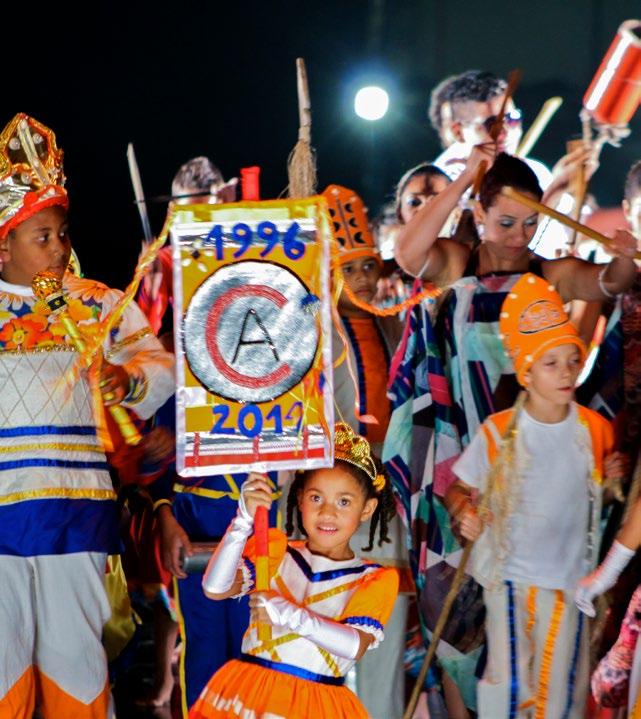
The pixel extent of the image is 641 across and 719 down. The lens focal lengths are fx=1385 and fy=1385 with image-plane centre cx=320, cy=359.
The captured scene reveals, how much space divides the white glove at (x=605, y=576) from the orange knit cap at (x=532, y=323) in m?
0.56

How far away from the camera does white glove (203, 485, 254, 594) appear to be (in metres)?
3.27

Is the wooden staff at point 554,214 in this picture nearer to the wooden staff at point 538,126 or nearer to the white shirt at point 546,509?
the white shirt at point 546,509

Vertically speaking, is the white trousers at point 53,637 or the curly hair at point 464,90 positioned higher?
the curly hair at point 464,90

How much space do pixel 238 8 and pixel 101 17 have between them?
602 millimetres

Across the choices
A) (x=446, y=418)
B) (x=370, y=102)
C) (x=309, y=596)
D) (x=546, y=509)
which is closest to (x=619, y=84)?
(x=370, y=102)

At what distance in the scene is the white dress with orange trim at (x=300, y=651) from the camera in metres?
3.29

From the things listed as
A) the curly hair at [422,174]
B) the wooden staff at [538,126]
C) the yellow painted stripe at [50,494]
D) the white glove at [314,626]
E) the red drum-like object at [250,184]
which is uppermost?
the wooden staff at [538,126]

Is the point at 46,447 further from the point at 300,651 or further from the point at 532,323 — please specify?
the point at 532,323

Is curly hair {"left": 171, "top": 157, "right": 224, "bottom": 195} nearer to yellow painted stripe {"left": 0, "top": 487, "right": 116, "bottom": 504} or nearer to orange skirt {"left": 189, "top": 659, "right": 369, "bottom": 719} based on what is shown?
yellow painted stripe {"left": 0, "top": 487, "right": 116, "bottom": 504}

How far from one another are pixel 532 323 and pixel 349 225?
3.15 ft

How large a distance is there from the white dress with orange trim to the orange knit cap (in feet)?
2.47

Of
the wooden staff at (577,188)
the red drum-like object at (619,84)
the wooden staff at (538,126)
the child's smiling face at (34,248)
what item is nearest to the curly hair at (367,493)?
the child's smiling face at (34,248)

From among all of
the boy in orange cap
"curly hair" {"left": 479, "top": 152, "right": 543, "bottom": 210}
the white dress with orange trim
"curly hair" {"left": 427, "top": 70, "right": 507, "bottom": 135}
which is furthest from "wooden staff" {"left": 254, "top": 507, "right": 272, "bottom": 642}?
"curly hair" {"left": 427, "top": 70, "right": 507, "bottom": 135}

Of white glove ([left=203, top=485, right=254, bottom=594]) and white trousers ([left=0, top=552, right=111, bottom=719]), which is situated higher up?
white glove ([left=203, top=485, right=254, bottom=594])
